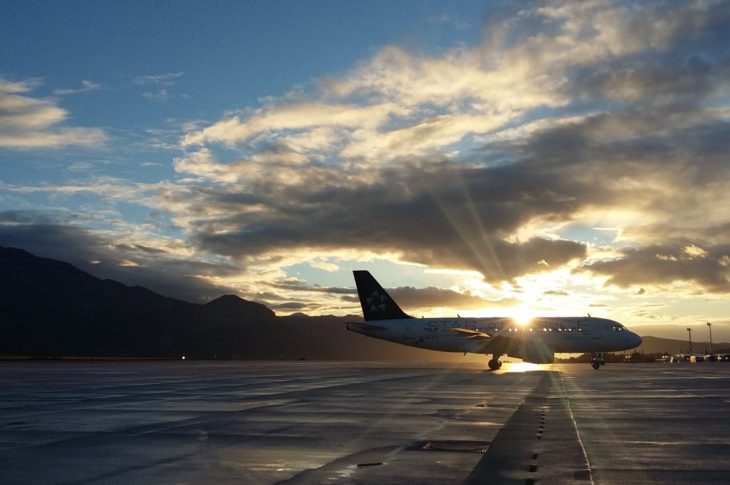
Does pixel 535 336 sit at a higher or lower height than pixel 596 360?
higher

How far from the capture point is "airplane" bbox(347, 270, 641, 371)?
72.8 meters

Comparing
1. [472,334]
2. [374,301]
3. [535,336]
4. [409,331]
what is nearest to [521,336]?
[535,336]

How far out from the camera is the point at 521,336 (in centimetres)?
7325

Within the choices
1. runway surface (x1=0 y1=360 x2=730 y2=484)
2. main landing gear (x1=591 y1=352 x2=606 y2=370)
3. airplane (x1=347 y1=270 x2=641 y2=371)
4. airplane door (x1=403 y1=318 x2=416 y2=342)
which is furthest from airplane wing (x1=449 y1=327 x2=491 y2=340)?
runway surface (x1=0 y1=360 x2=730 y2=484)

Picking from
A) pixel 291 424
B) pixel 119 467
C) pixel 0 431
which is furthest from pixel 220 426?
pixel 119 467

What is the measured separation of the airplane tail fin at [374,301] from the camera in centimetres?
8788

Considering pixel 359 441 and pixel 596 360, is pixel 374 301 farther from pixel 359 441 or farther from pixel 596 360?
pixel 359 441

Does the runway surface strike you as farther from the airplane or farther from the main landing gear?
→ the main landing gear

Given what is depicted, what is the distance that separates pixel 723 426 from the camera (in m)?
15.4

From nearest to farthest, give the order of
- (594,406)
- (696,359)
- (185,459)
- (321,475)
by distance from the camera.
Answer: (321,475) → (185,459) → (594,406) → (696,359)

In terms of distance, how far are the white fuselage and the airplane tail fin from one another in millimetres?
9267

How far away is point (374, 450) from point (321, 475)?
8.24ft

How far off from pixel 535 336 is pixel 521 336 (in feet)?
5.46

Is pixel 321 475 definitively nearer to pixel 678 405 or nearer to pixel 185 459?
pixel 185 459
